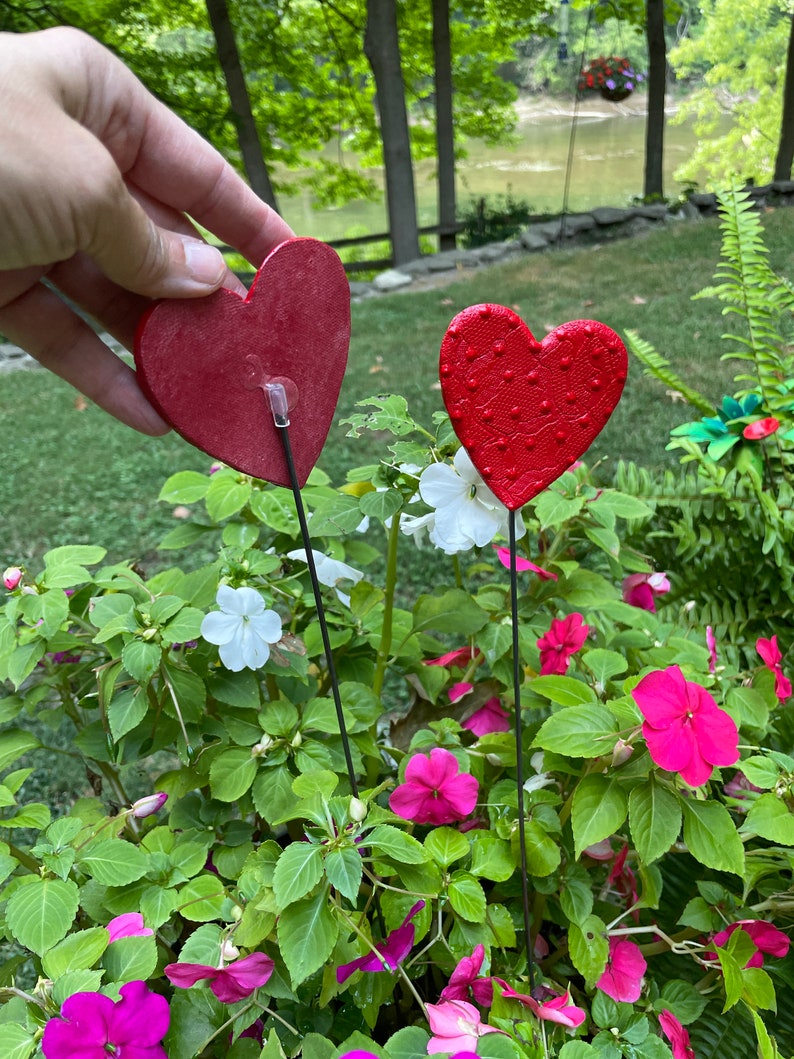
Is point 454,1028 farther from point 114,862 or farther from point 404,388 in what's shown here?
point 404,388

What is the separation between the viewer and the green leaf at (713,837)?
23.5 inches

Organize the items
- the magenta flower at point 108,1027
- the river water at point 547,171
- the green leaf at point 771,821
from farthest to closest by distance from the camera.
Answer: the river water at point 547,171 < the green leaf at point 771,821 < the magenta flower at point 108,1027

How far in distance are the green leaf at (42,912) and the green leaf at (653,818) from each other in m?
0.47

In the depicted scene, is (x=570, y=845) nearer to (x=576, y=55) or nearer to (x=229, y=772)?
(x=229, y=772)

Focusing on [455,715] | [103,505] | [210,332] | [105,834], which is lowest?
[103,505]

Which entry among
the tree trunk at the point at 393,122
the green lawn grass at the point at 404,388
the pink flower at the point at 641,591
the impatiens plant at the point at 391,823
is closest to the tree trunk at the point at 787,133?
the green lawn grass at the point at 404,388

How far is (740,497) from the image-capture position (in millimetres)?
1562

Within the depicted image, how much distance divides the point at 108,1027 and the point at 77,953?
0.07 meters

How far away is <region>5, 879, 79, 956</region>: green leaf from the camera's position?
0.62 meters

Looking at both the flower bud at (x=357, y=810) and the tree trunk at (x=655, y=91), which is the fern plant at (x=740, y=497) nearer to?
the flower bud at (x=357, y=810)

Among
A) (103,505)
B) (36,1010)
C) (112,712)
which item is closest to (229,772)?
(112,712)

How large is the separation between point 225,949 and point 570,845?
0.35 metres

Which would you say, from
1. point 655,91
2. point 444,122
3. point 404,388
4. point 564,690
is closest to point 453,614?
point 564,690

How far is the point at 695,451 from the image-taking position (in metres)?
1.60
